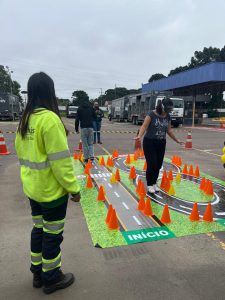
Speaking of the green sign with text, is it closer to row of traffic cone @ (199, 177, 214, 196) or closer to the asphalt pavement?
the asphalt pavement

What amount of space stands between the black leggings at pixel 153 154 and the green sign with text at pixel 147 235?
64.7 inches

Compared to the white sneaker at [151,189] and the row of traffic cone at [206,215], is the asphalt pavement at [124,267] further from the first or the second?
the white sneaker at [151,189]

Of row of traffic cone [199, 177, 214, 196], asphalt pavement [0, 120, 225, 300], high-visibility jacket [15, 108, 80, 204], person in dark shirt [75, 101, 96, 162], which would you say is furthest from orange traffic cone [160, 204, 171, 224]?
person in dark shirt [75, 101, 96, 162]

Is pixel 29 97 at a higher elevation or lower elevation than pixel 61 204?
higher

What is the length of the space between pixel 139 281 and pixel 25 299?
1109mm

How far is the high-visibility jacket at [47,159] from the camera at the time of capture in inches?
97.5

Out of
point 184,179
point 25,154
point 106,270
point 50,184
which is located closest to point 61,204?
point 50,184

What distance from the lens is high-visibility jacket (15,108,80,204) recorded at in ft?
8.13

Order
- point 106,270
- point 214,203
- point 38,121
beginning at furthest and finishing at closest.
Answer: point 214,203, point 106,270, point 38,121

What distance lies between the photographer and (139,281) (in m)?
2.94

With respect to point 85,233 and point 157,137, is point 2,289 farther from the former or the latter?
point 157,137

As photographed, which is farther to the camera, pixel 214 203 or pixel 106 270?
pixel 214 203

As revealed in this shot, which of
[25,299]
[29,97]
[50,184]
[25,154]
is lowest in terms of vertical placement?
[25,299]

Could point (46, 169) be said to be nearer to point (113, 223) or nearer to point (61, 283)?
point (61, 283)
